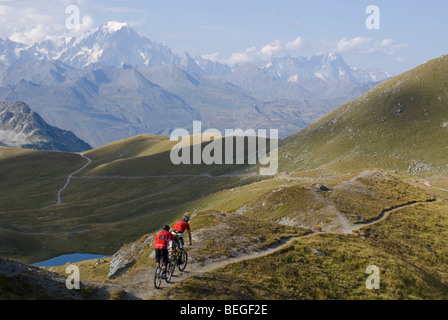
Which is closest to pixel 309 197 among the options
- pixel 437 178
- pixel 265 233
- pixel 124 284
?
pixel 265 233

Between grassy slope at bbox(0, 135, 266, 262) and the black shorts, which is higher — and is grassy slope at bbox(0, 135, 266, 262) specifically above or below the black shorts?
below

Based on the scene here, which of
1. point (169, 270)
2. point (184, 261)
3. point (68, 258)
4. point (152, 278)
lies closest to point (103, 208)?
point (68, 258)

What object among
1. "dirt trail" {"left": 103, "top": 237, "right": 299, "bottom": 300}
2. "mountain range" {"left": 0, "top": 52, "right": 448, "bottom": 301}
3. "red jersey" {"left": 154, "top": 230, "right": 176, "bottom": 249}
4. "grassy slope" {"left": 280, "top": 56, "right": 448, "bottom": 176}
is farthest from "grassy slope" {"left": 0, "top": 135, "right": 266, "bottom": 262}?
"red jersey" {"left": 154, "top": 230, "right": 176, "bottom": 249}

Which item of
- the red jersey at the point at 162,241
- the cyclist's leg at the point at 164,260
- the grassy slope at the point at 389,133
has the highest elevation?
the grassy slope at the point at 389,133

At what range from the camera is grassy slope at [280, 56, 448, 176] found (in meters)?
117

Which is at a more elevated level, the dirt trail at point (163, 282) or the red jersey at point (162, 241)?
the red jersey at point (162, 241)

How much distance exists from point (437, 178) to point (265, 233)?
8700 cm

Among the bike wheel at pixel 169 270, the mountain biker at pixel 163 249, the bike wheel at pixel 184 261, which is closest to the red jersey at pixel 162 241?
the mountain biker at pixel 163 249

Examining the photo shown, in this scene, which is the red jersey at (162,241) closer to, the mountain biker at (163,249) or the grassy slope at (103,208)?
the mountain biker at (163,249)

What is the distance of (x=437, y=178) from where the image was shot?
10075 cm

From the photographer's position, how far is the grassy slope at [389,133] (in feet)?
384

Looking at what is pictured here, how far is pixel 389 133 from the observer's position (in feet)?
433

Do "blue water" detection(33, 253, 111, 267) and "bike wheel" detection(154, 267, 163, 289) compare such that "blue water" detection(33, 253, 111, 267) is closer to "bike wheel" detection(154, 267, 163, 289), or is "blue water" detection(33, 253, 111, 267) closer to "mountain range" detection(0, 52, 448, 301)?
"mountain range" detection(0, 52, 448, 301)

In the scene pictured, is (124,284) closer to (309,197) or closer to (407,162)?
(309,197)
